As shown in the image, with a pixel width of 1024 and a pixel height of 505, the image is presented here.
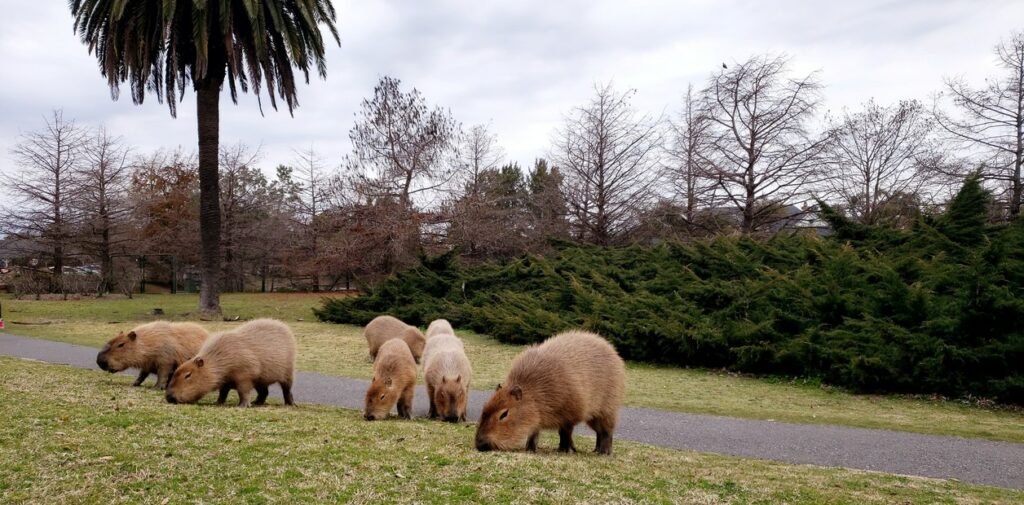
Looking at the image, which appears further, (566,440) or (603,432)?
(603,432)

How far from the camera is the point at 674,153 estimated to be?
31016mm

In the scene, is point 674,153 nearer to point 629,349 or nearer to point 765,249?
point 765,249

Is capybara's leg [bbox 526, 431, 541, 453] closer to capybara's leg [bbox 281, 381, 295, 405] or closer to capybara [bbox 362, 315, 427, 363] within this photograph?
capybara's leg [bbox 281, 381, 295, 405]

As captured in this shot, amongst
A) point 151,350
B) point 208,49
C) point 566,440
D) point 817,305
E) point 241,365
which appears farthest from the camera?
point 208,49

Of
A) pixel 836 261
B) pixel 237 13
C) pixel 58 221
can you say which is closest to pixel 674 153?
pixel 836 261

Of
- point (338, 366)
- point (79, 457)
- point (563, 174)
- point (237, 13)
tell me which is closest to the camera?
point (79, 457)

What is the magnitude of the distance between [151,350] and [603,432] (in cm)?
710

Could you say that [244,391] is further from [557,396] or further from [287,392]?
[557,396]

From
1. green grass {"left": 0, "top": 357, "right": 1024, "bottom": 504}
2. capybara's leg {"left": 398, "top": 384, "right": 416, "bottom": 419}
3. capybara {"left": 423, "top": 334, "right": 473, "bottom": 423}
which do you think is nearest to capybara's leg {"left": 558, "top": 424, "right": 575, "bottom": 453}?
green grass {"left": 0, "top": 357, "right": 1024, "bottom": 504}

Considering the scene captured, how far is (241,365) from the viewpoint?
8.46 meters

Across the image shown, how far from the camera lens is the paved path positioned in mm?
7199

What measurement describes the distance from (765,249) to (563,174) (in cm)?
1657

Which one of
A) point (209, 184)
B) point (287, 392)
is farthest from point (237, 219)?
point (287, 392)

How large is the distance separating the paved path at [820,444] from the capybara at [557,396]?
94cm
